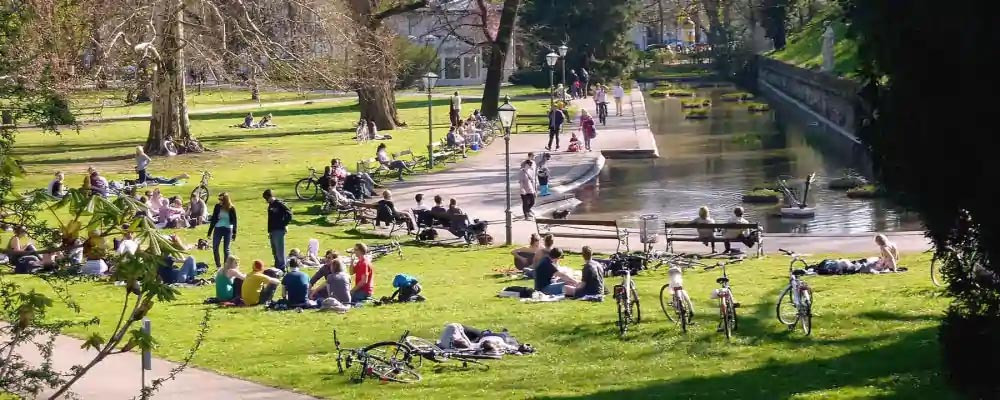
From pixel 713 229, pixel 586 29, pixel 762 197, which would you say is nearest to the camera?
pixel 713 229

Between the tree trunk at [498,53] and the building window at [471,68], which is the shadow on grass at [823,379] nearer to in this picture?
the tree trunk at [498,53]

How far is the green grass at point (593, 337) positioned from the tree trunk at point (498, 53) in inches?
1031

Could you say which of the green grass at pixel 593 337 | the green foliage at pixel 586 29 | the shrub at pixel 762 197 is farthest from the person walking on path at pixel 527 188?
the green foliage at pixel 586 29

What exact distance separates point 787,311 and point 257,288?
6986mm

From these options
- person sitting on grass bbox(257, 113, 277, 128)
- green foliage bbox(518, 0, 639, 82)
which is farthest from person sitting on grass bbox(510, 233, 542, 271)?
green foliage bbox(518, 0, 639, 82)

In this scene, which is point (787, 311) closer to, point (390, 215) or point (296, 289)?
point (296, 289)

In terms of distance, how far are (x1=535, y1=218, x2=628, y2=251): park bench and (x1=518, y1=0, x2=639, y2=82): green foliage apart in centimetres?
4118

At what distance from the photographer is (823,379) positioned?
13.2 metres

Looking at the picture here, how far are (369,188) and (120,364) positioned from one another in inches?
692


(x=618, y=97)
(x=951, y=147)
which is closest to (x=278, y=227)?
(x=951, y=147)

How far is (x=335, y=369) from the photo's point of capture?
14.3 metres

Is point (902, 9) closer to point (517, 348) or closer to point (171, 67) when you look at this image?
point (517, 348)

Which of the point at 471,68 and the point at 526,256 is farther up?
the point at 471,68

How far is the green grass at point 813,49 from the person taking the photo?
61.1 metres
